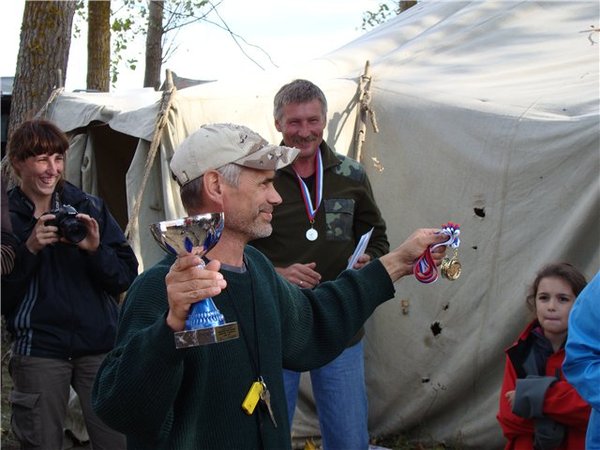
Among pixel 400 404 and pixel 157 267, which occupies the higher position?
pixel 157 267

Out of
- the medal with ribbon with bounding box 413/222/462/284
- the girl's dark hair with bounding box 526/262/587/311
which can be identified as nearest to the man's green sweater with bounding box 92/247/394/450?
the medal with ribbon with bounding box 413/222/462/284

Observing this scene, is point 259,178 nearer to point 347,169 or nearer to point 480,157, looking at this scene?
point 347,169

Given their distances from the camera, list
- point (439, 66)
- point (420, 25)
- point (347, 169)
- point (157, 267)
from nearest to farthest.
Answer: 1. point (157, 267)
2. point (347, 169)
3. point (439, 66)
4. point (420, 25)

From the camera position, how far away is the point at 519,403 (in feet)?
13.7

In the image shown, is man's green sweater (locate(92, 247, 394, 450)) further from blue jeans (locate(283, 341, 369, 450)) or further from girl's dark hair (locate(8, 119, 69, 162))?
girl's dark hair (locate(8, 119, 69, 162))

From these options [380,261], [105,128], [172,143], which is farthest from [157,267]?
[105,128]

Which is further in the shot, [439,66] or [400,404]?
[439,66]

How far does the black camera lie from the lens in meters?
4.08

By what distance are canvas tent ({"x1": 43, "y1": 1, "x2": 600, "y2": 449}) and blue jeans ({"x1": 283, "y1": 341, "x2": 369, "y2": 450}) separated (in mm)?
1403

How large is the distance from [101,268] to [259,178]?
1.62m

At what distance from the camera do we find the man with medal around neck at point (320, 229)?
4363 mm

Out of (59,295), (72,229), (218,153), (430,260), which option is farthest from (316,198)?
(218,153)

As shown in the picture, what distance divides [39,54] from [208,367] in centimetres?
547

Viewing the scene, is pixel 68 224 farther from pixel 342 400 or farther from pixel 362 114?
pixel 362 114
